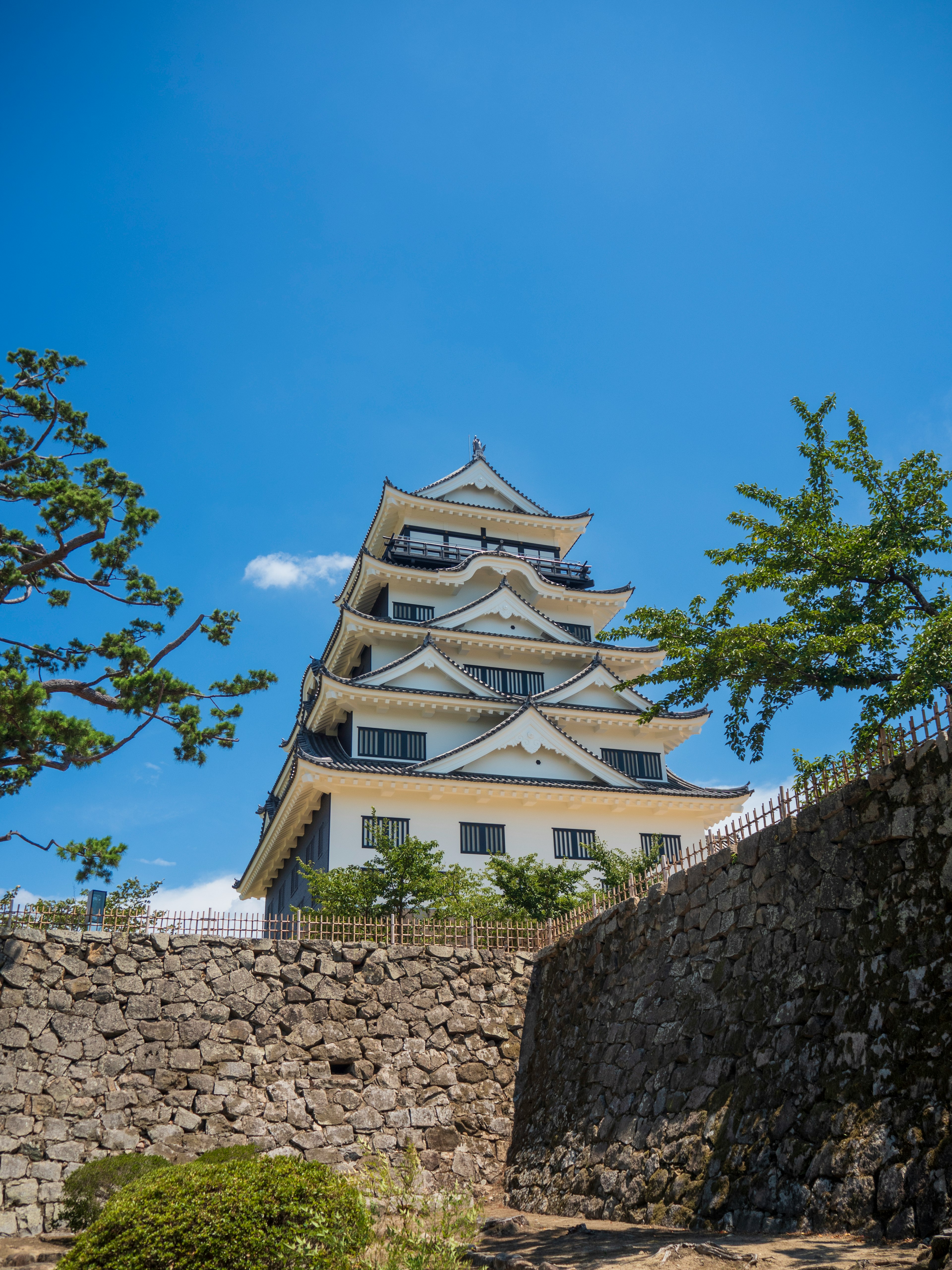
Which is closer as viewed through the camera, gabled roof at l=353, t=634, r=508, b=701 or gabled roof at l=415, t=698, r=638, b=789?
gabled roof at l=415, t=698, r=638, b=789

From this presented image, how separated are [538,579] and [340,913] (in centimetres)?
1715

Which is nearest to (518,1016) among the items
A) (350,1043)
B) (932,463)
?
(350,1043)

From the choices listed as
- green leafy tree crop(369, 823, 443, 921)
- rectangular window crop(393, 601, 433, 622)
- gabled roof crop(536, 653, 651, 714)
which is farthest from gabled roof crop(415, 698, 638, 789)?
green leafy tree crop(369, 823, 443, 921)

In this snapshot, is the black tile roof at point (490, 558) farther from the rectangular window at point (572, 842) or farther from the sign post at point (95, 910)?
the sign post at point (95, 910)

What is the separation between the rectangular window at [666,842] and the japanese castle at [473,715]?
0.29 ft

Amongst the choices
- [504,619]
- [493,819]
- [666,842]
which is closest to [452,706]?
[493,819]

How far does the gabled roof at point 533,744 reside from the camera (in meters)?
26.9

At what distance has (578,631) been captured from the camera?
34.8m

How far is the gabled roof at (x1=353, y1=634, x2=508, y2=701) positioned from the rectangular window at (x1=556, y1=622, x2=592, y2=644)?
5871mm

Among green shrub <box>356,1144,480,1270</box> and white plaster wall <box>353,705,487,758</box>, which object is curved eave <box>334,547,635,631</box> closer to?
white plaster wall <box>353,705,487,758</box>

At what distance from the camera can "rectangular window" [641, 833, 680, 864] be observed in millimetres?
27172

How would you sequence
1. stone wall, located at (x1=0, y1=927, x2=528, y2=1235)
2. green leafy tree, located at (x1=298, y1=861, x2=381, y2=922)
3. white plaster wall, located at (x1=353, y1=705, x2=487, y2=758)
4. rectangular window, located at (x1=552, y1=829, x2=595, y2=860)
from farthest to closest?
white plaster wall, located at (x1=353, y1=705, x2=487, y2=758) → rectangular window, located at (x1=552, y1=829, x2=595, y2=860) → green leafy tree, located at (x1=298, y1=861, x2=381, y2=922) → stone wall, located at (x1=0, y1=927, x2=528, y2=1235)

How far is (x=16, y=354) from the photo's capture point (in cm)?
1612

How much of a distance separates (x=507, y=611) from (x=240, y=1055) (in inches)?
784
